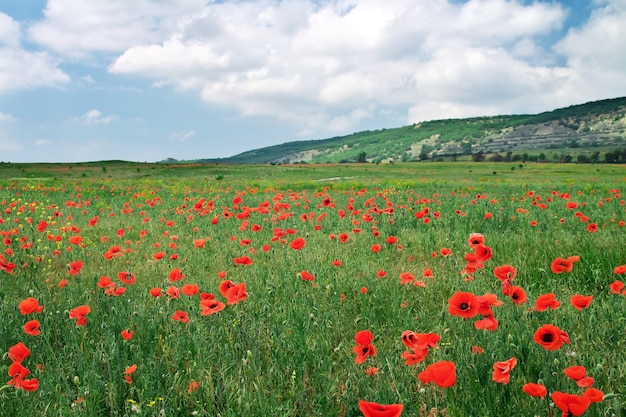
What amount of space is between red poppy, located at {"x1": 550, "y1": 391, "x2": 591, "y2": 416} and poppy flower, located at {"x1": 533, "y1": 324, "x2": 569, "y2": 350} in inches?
16.9

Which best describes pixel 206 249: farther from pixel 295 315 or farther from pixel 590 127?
pixel 590 127

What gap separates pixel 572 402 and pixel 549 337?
54 centimetres

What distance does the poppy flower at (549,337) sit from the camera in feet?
A: 6.13

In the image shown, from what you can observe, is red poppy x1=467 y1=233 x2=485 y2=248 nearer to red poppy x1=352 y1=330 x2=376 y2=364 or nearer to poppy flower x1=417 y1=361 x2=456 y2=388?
red poppy x1=352 y1=330 x2=376 y2=364

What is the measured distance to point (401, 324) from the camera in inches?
128

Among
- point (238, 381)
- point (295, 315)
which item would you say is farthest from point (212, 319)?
point (238, 381)

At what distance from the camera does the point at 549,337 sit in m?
1.96

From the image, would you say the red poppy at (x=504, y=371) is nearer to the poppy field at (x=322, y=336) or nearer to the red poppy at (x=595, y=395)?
the poppy field at (x=322, y=336)

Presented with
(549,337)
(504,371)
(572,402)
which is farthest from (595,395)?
(549,337)

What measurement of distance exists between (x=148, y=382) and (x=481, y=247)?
6.79 feet

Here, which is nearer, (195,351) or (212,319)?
(195,351)

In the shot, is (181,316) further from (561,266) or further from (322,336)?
(561,266)

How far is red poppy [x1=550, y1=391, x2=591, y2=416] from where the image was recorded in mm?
1404

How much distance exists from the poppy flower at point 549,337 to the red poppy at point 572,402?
0.43 metres
